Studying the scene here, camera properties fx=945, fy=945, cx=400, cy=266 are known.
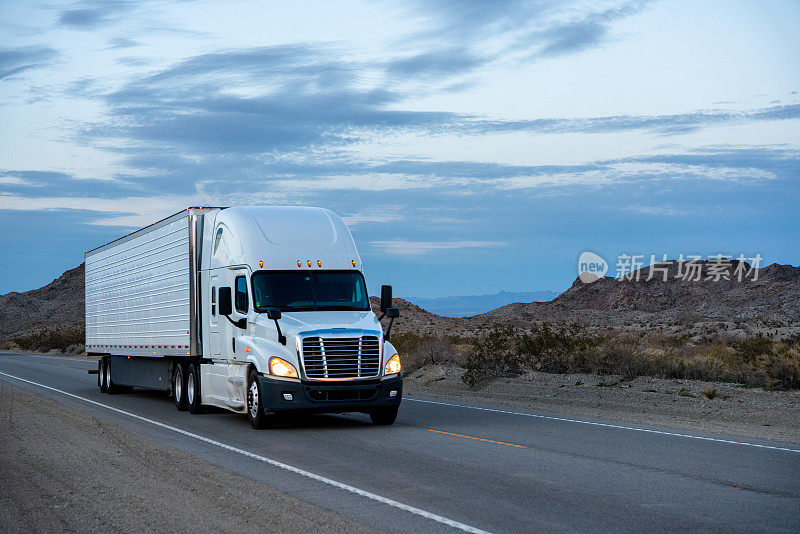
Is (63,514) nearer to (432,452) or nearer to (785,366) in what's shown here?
(432,452)

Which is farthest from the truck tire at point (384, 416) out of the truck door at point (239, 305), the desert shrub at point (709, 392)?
the desert shrub at point (709, 392)

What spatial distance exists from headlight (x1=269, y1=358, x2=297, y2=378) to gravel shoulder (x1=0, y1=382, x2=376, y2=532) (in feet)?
7.45

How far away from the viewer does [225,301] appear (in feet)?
55.5

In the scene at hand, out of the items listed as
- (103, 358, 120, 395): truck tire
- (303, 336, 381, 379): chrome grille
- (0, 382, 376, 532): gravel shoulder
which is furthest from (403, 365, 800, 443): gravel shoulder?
(0, 382, 376, 532): gravel shoulder

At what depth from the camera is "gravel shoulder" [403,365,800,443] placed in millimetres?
17016

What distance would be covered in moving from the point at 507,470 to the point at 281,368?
5168 mm

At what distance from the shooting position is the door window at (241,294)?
16.7 m

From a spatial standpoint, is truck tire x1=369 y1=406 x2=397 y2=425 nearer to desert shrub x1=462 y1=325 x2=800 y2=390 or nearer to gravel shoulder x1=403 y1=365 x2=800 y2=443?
gravel shoulder x1=403 y1=365 x2=800 y2=443

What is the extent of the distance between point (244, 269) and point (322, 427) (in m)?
3.13

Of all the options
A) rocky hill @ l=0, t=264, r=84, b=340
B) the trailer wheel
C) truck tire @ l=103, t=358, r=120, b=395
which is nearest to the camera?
truck tire @ l=103, t=358, r=120, b=395

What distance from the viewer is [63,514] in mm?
9078

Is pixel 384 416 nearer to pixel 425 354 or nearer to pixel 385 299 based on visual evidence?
pixel 385 299

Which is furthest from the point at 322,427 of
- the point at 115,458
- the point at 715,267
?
the point at 715,267

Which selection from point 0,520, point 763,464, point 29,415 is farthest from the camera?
point 29,415
